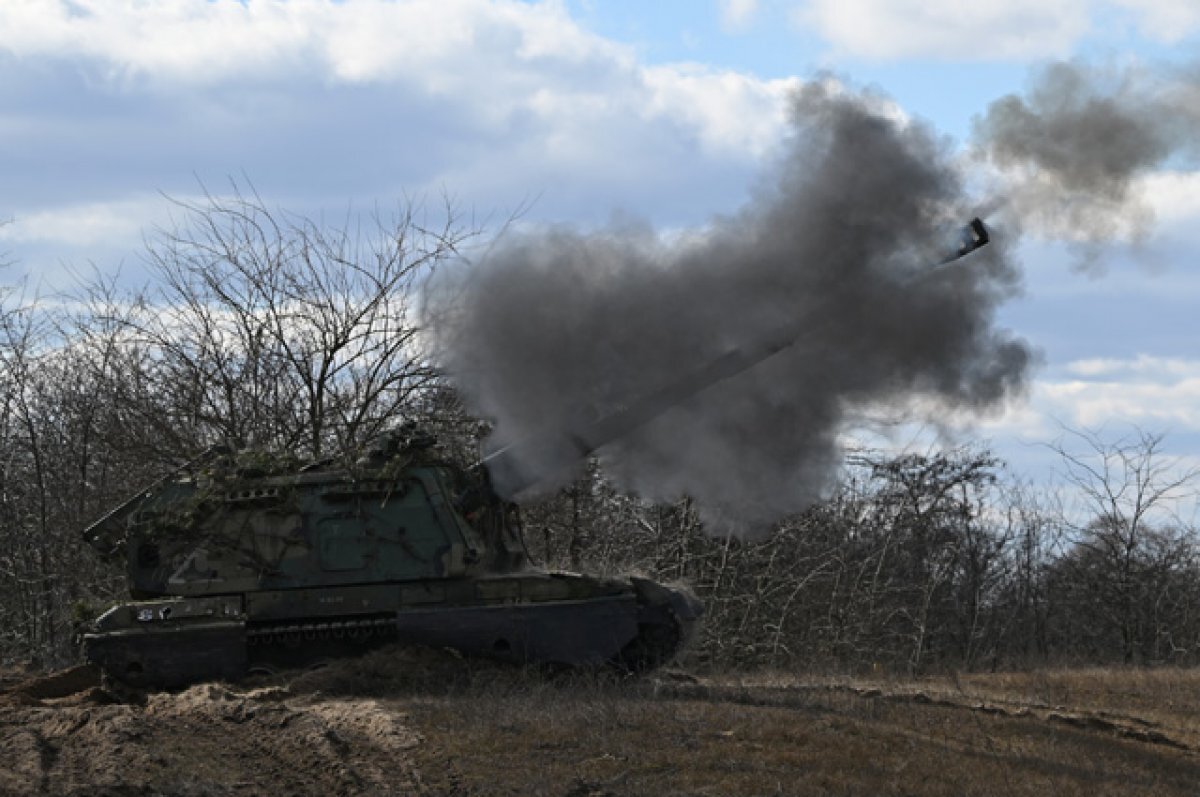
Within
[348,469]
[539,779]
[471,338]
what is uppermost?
[471,338]

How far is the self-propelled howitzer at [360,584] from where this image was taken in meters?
15.7

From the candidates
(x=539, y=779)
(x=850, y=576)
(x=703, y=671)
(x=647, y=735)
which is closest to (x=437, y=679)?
(x=647, y=735)

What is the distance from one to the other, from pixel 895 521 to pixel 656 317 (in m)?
10.6

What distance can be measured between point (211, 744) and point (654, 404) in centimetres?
566

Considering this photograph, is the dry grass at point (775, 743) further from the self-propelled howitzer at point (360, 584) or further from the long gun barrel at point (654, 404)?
the long gun barrel at point (654, 404)

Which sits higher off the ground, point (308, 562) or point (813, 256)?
point (813, 256)

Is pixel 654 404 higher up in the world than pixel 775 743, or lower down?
higher up

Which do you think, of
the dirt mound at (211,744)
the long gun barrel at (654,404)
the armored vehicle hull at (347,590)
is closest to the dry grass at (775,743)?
the dirt mound at (211,744)

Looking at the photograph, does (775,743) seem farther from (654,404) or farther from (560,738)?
(654,404)

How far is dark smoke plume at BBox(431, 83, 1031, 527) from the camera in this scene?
51.8ft

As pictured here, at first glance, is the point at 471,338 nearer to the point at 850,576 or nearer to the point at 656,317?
the point at 656,317

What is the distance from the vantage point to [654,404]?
16000 mm

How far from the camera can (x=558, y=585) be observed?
1570 cm

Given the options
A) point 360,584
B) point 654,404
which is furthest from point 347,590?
point 654,404
